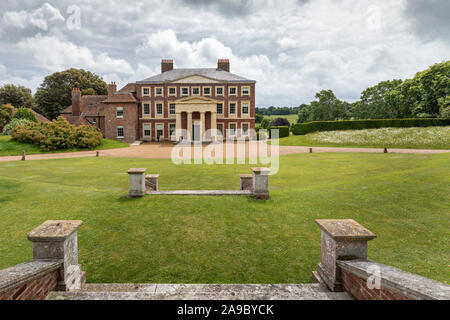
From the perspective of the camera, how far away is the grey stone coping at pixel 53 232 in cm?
367

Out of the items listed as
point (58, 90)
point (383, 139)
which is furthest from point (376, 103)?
point (58, 90)

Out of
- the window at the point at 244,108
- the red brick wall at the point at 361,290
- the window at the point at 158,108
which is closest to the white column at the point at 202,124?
the window at the point at 244,108

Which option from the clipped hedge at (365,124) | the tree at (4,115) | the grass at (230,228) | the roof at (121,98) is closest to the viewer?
the grass at (230,228)

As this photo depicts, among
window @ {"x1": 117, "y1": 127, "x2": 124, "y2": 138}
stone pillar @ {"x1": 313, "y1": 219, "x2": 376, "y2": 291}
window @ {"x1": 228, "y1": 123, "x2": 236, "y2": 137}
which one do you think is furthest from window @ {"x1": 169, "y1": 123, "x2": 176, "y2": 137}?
stone pillar @ {"x1": 313, "y1": 219, "x2": 376, "y2": 291}

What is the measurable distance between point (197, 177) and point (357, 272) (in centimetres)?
1170

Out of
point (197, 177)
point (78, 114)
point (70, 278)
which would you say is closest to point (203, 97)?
point (78, 114)

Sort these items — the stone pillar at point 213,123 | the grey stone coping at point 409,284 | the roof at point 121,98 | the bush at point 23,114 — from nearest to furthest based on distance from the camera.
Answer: the grey stone coping at point 409,284 < the bush at point 23,114 < the roof at point 121,98 < the stone pillar at point 213,123

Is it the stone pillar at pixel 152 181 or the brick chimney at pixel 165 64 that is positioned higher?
the brick chimney at pixel 165 64

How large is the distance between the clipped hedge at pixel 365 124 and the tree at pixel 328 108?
30.7m

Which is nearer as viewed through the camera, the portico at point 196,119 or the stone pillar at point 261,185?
the stone pillar at point 261,185

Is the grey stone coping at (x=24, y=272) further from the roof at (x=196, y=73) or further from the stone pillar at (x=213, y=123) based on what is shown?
the roof at (x=196, y=73)

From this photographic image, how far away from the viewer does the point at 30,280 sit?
3.18 m

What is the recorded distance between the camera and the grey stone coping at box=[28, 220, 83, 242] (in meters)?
3.67

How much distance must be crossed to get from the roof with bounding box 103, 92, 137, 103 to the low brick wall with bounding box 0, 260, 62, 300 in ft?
145
